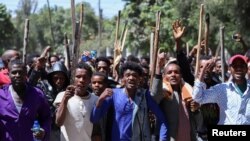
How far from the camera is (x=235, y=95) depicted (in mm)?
6367

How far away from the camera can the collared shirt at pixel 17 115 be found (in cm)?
620

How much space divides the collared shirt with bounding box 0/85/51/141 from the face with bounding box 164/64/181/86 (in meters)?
1.35

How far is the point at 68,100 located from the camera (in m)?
6.61

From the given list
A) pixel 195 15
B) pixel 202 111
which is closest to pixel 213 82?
pixel 202 111

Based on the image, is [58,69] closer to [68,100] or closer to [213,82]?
[68,100]

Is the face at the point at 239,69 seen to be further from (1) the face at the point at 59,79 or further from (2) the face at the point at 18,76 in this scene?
(1) the face at the point at 59,79

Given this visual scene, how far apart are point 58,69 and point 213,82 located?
2021 mm

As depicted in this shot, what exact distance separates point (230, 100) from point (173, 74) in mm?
708

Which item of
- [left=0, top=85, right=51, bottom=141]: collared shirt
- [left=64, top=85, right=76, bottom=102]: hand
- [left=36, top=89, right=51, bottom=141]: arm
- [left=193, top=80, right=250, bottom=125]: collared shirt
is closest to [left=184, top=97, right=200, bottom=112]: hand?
[left=193, top=80, right=250, bottom=125]: collared shirt

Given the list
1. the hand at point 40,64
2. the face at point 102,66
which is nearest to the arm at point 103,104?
the hand at point 40,64

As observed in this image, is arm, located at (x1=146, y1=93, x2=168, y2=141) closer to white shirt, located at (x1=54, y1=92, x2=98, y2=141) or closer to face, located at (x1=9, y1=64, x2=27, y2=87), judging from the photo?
white shirt, located at (x1=54, y1=92, x2=98, y2=141)

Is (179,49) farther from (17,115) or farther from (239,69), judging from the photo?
(17,115)

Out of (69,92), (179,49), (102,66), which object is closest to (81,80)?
(69,92)

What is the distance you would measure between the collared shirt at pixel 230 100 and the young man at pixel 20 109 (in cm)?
149
